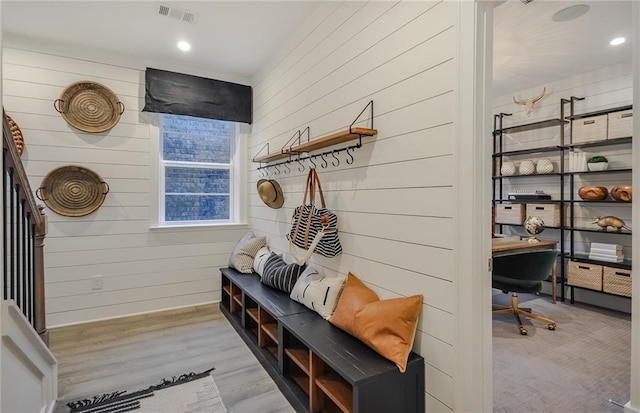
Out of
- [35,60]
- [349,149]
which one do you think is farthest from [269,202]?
[35,60]

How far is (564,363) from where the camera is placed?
249 centimetres

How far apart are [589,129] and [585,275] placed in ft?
5.34

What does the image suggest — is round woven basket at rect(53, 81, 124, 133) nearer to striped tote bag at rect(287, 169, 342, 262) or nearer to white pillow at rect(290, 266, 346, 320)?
striped tote bag at rect(287, 169, 342, 262)

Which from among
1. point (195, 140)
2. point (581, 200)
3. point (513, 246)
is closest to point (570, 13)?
point (513, 246)

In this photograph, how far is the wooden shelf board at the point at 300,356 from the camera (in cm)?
201

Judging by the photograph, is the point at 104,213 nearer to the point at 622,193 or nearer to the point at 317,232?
the point at 317,232

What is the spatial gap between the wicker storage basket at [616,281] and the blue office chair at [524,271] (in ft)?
2.81

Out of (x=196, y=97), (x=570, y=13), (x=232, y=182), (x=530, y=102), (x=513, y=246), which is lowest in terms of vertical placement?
(x=513, y=246)

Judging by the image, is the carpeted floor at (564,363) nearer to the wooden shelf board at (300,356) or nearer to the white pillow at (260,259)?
the wooden shelf board at (300,356)

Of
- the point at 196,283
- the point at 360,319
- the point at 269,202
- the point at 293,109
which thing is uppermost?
the point at 293,109

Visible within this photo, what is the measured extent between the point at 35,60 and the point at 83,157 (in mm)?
961

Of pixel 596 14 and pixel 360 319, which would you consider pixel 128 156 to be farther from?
pixel 596 14

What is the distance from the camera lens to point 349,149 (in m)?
2.31

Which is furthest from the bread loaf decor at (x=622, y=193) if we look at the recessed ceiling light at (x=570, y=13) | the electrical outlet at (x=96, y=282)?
the electrical outlet at (x=96, y=282)
